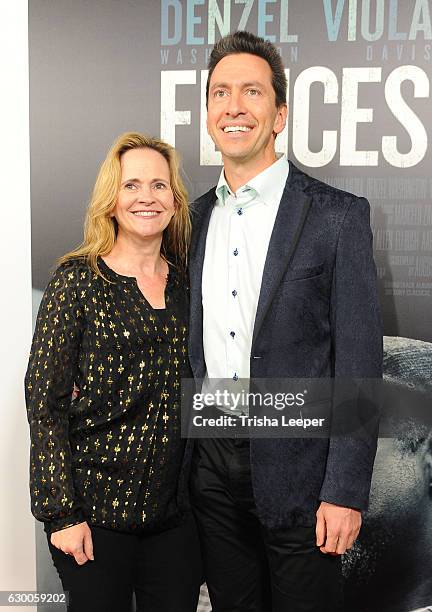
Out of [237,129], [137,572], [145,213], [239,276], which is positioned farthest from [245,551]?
[237,129]

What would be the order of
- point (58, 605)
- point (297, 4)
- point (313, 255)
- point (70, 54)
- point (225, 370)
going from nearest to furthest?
point (313, 255) < point (225, 370) < point (297, 4) < point (70, 54) < point (58, 605)

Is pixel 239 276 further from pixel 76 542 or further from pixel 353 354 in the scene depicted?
pixel 76 542

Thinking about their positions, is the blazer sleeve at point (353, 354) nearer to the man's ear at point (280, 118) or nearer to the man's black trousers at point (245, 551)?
the man's black trousers at point (245, 551)

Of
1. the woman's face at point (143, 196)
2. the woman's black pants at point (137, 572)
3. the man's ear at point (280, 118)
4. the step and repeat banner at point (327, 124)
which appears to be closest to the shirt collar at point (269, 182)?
the man's ear at point (280, 118)

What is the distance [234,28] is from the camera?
2.19 meters

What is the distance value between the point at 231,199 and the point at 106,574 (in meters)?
1.07

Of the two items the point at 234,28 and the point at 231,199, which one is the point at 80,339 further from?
the point at 234,28

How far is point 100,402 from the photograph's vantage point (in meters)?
1.70

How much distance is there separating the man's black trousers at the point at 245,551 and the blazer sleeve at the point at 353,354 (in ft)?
0.57

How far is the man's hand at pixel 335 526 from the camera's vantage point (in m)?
1.70

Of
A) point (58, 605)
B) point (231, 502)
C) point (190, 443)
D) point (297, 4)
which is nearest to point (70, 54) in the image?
point (297, 4)

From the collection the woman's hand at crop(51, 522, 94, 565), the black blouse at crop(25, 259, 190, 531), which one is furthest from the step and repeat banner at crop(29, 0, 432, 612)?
the woman's hand at crop(51, 522, 94, 565)

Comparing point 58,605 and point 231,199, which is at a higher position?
point 231,199

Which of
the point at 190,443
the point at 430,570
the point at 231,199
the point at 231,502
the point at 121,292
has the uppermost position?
the point at 231,199
